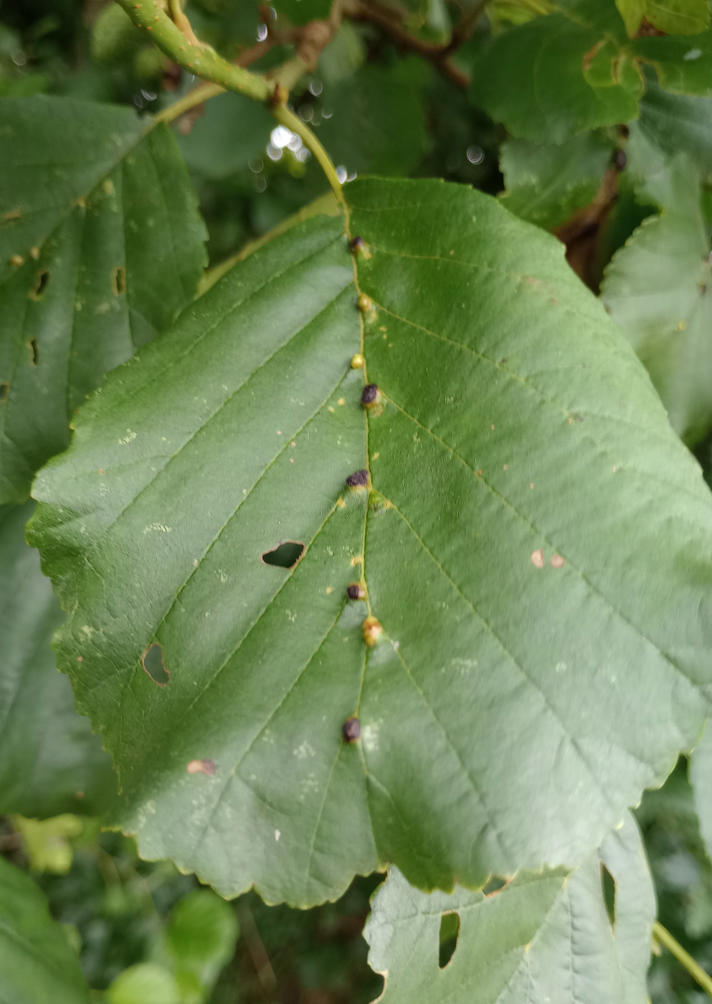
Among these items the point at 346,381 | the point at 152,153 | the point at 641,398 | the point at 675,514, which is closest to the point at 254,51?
the point at 152,153

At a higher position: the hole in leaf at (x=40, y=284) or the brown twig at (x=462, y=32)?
the brown twig at (x=462, y=32)

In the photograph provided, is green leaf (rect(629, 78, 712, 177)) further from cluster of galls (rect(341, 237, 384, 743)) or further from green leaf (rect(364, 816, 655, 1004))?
green leaf (rect(364, 816, 655, 1004))

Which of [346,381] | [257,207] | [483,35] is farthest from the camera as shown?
[257,207]

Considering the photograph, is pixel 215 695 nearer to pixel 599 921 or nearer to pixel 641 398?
pixel 641 398

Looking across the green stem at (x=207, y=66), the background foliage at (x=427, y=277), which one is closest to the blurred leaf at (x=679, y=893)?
the background foliage at (x=427, y=277)

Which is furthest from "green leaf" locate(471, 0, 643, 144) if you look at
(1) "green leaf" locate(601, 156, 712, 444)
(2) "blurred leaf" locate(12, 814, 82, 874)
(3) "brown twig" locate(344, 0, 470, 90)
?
(2) "blurred leaf" locate(12, 814, 82, 874)

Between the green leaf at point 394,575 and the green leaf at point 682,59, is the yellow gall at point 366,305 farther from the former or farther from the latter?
the green leaf at point 682,59

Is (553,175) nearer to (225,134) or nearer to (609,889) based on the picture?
(225,134)
